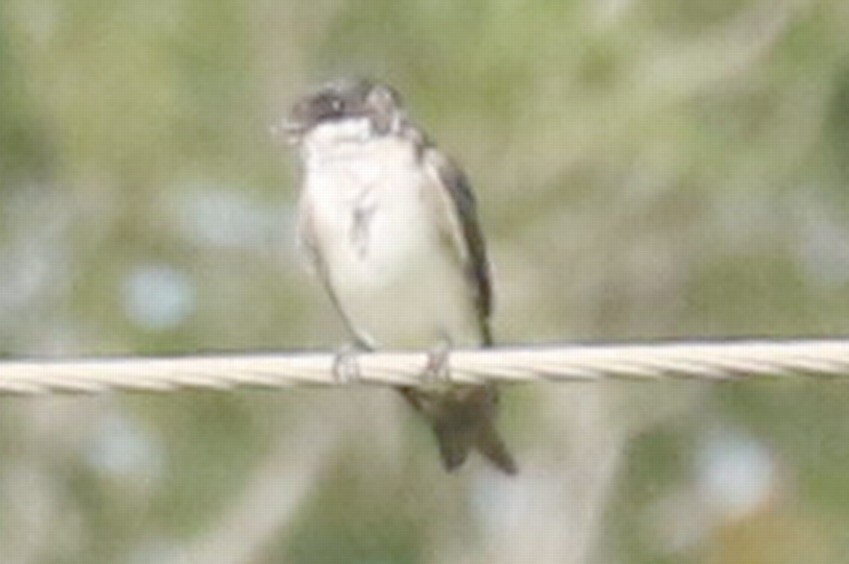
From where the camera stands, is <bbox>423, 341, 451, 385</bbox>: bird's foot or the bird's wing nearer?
<bbox>423, 341, 451, 385</bbox>: bird's foot

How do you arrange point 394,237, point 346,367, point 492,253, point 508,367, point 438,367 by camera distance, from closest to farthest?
point 508,367, point 346,367, point 438,367, point 394,237, point 492,253

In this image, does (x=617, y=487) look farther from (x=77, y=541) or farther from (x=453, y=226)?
(x=453, y=226)

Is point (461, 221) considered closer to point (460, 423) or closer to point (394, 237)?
point (394, 237)

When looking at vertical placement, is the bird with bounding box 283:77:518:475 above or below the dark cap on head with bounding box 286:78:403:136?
below

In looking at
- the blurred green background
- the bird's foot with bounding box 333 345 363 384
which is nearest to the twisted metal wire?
the bird's foot with bounding box 333 345 363 384

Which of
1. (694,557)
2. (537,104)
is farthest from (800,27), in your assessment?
(694,557)

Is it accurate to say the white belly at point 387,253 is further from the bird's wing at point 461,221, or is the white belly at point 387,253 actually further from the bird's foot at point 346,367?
the bird's foot at point 346,367

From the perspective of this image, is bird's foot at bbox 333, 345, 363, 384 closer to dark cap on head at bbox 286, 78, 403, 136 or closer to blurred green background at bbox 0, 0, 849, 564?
dark cap on head at bbox 286, 78, 403, 136

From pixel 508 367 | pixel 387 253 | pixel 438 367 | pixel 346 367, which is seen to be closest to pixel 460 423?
pixel 387 253
